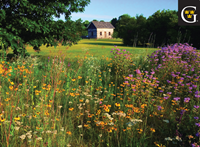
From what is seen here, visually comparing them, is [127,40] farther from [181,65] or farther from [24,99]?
[24,99]

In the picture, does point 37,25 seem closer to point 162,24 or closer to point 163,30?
point 163,30

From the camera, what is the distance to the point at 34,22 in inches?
279

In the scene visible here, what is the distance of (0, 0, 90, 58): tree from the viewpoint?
6961 millimetres

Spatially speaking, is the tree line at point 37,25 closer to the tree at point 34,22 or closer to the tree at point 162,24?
the tree at point 34,22

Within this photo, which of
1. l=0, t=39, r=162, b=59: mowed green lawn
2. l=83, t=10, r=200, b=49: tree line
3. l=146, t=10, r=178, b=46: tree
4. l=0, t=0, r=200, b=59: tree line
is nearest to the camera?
l=0, t=39, r=162, b=59: mowed green lawn

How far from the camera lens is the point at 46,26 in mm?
7855

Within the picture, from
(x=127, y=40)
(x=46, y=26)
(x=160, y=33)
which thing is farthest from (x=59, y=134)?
(x=127, y=40)

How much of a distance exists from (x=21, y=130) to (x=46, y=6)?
6.19m

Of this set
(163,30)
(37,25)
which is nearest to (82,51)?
(37,25)

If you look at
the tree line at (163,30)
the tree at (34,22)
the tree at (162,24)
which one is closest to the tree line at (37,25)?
the tree at (34,22)

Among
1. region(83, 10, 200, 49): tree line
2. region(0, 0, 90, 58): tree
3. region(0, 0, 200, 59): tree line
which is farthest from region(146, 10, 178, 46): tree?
region(0, 0, 90, 58): tree

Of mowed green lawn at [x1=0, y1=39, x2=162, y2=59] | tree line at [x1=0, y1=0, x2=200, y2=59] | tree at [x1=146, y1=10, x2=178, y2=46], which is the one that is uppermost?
tree at [x1=146, y1=10, x2=178, y2=46]

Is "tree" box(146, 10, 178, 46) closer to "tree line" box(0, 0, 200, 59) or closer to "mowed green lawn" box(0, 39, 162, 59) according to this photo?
"mowed green lawn" box(0, 39, 162, 59)

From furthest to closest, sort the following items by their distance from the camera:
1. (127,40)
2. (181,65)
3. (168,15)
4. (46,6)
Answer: (127,40) < (168,15) < (46,6) < (181,65)
